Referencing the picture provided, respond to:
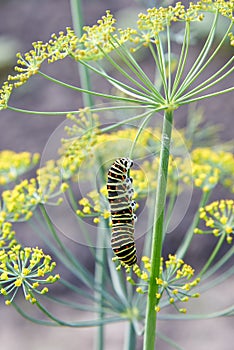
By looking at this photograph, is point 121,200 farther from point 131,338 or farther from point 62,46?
point 131,338

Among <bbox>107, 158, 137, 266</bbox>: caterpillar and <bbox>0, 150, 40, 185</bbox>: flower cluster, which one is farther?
<bbox>0, 150, 40, 185</bbox>: flower cluster

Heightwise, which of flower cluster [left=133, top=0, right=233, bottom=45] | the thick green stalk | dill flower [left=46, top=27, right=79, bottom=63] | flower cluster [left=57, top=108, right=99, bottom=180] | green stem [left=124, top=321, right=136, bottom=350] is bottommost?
green stem [left=124, top=321, right=136, bottom=350]

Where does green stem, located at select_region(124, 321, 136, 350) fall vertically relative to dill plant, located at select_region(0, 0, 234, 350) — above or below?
below

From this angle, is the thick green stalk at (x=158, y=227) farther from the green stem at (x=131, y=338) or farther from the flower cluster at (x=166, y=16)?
the green stem at (x=131, y=338)

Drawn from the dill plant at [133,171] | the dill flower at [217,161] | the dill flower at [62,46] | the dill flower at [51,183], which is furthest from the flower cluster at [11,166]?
the dill flower at [62,46]

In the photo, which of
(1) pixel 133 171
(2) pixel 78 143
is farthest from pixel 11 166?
(2) pixel 78 143

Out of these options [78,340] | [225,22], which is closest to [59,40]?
[225,22]

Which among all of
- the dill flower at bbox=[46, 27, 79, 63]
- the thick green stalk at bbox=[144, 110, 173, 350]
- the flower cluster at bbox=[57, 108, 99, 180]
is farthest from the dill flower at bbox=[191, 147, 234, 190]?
the dill flower at bbox=[46, 27, 79, 63]

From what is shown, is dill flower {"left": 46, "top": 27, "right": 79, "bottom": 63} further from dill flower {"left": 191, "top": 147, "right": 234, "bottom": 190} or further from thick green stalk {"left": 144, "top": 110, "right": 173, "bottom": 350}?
dill flower {"left": 191, "top": 147, "right": 234, "bottom": 190}

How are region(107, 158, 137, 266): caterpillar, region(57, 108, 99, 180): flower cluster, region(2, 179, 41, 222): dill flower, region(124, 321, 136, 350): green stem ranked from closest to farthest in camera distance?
region(107, 158, 137, 266): caterpillar < region(57, 108, 99, 180): flower cluster < region(2, 179, 41, 222): dill flower < region(124, 321, 136, 350): green stem
